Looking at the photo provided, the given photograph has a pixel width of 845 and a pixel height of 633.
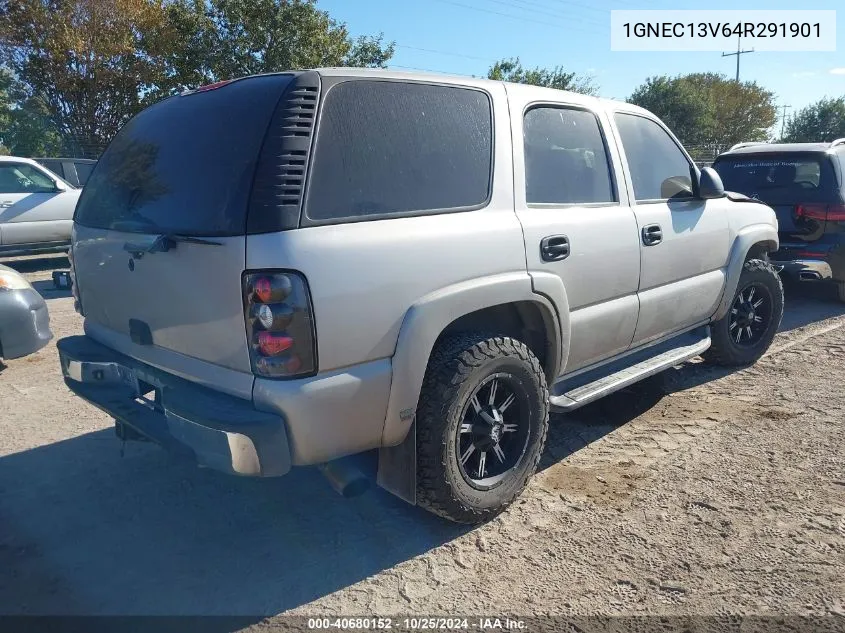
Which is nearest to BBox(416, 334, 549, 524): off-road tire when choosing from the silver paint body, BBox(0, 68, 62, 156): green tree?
the silver paint body

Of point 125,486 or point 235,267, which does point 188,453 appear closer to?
point 235,267

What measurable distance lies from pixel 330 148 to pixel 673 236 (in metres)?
2.41

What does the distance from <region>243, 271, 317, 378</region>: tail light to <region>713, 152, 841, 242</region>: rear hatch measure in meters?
6.44

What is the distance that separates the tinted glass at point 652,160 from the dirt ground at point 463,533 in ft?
4.75

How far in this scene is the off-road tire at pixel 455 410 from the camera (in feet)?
9.01

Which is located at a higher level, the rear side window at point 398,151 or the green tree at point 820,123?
the green tree at point 820,123

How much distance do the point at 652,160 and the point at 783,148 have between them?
425cm

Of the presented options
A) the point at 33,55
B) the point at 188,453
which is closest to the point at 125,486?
the point at 188,453

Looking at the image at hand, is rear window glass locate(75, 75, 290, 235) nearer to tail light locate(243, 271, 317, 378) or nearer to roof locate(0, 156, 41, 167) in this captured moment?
tail light locate(243, 271, 317, 378)

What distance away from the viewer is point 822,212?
270 inches

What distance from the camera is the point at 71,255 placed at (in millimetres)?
3426

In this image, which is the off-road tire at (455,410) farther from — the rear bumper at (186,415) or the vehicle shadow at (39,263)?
the vehicle shadow at (39,263)

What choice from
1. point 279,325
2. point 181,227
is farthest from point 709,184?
point 181,227

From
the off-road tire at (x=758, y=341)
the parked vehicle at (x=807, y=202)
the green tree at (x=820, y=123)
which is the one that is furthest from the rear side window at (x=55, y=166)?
the green tree at (x=820, y=123)
